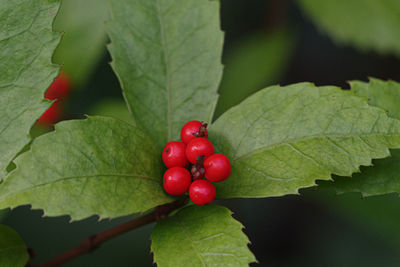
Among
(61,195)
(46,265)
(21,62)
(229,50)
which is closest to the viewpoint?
(61,195)

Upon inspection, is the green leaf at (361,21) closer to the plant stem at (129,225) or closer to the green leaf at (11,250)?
the plant stem at (129,225)

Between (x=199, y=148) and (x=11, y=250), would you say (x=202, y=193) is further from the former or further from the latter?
(x=11, y=250)

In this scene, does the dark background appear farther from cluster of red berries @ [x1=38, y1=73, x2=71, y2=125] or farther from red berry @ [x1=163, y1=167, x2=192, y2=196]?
red berry @ [x1=163, y1=167, x2=192, y2=196]

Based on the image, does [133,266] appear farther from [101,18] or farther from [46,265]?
[101,18]

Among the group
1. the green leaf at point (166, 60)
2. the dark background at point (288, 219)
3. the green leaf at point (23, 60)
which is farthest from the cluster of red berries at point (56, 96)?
the green leaf at point (23, 60)

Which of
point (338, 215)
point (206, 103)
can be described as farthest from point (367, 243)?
point (206, 103)
